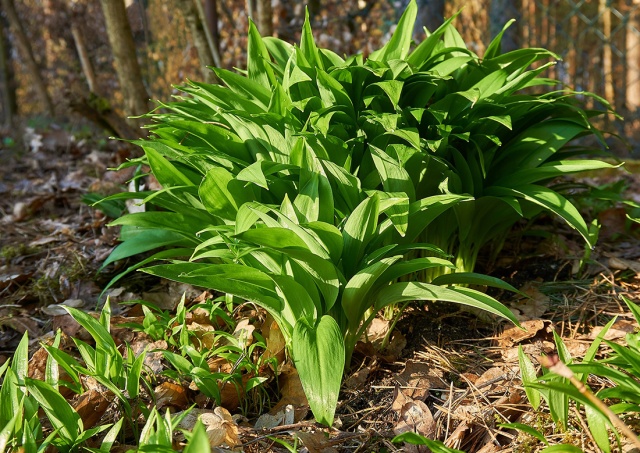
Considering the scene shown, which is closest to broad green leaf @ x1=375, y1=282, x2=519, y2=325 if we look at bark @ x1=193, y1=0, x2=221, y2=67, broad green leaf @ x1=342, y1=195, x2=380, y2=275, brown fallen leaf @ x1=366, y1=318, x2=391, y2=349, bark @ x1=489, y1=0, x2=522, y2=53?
broad green leaf @ x1=342, y1=195, x2=380, y2=275

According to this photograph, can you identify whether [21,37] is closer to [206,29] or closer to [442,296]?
[206,29]

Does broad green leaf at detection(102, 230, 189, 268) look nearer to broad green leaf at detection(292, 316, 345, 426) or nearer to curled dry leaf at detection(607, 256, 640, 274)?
broad green leaf at detection(292, 316, 345, 426)

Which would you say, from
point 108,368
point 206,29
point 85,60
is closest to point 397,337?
point 108,368

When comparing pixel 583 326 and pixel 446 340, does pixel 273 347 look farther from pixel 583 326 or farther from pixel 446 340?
pixel 583 326

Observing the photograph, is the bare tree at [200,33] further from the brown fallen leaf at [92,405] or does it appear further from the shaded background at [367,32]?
the brown fallen leaf at [92,405]

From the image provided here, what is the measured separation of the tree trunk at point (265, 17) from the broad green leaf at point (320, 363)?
2.49m

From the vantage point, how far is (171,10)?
650 cm

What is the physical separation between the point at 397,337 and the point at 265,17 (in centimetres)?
239

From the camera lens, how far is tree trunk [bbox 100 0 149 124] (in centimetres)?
363

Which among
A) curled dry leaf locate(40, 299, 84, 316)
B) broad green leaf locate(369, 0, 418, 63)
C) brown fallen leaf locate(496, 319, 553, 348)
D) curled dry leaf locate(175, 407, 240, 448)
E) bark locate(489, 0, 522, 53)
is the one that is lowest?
brown fallen leaf locate(496, 319, 553, 348)

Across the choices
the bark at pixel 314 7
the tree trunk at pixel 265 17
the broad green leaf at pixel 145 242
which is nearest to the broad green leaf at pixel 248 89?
the broad green leaf at pixel 145 242

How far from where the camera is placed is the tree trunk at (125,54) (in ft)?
11.9

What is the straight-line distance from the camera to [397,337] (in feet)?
6.11

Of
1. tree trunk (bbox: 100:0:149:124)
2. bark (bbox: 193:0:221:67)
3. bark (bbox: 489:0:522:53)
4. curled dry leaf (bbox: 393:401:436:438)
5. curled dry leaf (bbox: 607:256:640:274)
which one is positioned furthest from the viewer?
bark (bbox: 489:0:522:53)
